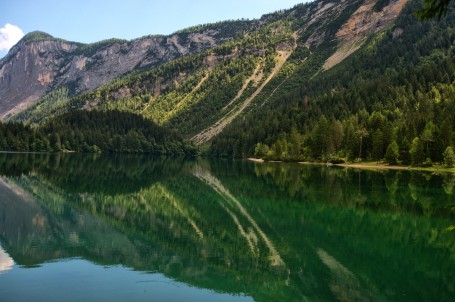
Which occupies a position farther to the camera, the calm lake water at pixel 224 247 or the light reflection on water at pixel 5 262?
the light reflection on water at pixel 5 262

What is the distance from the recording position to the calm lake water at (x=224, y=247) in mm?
24391

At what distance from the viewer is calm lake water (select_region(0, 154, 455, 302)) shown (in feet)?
80.0

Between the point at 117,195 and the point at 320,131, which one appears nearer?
the point at 117,195

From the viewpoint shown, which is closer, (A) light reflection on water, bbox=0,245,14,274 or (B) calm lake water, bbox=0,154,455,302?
(B) calm lake water, bbox=0,154,455,302

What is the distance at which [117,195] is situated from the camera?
2468 inches

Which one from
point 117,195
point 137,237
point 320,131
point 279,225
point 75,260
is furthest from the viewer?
point 320,131

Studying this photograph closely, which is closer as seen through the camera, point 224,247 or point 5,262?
point 5,262

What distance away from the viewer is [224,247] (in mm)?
34125

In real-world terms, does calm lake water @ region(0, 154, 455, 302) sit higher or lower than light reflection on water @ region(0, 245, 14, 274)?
lower

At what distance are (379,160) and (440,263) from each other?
104922 mm

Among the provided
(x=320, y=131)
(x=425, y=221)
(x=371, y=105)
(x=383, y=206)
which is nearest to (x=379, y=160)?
(x=320, y=131)

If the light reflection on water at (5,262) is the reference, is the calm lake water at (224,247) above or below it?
below

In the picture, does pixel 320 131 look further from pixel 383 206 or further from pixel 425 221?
pixel 425 221

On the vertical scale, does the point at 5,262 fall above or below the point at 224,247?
above
